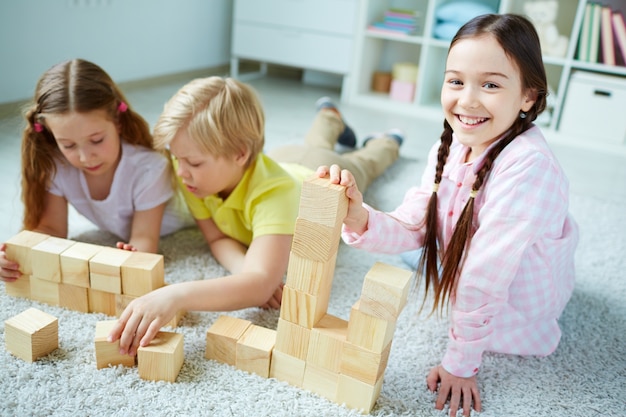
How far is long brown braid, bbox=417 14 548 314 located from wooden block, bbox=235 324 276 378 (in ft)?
1.03

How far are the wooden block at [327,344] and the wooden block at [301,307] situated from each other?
0.05 feet

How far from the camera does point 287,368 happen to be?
2.89ft

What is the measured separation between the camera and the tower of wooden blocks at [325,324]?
781mm

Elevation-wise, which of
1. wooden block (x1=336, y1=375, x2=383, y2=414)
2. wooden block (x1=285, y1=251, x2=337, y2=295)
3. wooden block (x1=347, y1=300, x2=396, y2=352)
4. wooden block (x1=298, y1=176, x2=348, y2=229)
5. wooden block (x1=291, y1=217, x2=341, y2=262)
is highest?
wooden block (x1=298, y1=176, x2=348, y2=229)

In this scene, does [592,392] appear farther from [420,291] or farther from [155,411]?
[155,411]

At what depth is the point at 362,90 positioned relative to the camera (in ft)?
10.4

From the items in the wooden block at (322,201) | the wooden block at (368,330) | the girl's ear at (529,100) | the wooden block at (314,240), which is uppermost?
the girl's ear at (529,100)

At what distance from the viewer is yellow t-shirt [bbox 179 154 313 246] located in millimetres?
1124

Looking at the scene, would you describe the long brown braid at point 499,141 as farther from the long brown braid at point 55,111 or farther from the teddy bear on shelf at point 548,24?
the teddy bear on shelf at point 548,24

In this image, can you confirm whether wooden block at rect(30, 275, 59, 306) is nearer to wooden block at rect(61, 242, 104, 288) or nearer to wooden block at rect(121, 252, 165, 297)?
wooden block at rect(61, 242, 104, 288)

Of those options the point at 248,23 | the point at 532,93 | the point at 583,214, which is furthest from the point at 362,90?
the point at 532,93

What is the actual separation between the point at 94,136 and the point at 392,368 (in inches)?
29.5

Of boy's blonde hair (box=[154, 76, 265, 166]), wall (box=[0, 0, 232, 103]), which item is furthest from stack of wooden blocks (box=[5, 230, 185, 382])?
wall (box=[0, 0, 232, 103])

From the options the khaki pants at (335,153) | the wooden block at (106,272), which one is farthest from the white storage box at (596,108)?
the wooden block at (106,272)
